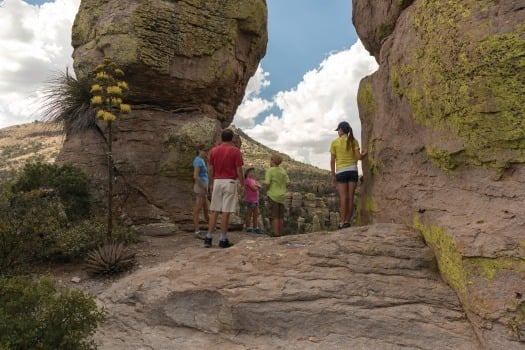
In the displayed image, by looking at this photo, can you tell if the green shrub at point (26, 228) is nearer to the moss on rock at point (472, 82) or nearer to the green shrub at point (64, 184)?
the green shrub at point (64, 184)

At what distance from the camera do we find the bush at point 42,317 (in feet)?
10.3

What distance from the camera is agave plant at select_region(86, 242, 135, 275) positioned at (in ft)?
22.1

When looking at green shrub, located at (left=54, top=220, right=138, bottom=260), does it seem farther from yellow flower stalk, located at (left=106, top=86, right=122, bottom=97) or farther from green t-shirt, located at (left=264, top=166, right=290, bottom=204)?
green t-shirt, located at (left=264, top=166, right=290, bottom=204)

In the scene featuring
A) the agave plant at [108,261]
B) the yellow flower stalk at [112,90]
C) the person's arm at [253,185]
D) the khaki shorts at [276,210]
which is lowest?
the agave plant at [108,261]

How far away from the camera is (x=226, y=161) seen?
6.09m

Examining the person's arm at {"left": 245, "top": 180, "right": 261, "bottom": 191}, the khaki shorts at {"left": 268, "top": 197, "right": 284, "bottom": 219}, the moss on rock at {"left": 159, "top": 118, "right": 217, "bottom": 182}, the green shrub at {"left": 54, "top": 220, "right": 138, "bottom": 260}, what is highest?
the moss on rock at {"left": 159, "top": 118, "right": 217, "bottom": 182}

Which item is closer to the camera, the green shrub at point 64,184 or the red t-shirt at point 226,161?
the red t-shirt at point 226,161

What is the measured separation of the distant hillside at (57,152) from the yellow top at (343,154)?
139 ft

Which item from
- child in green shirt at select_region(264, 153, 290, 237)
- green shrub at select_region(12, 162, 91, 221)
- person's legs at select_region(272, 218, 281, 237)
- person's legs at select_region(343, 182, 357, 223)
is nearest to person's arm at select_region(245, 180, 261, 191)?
child in green shirt at select_region(264, 153, 290, 237)

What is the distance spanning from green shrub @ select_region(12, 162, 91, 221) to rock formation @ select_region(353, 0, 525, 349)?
21.8 ft

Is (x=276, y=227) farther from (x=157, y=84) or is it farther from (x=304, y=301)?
(x=157, y=84)

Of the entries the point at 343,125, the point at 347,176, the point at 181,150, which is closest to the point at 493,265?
the point at 347,176

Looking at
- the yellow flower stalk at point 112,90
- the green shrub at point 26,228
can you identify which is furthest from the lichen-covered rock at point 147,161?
the yellow flower stalk at point 112,90

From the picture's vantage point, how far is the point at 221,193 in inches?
243
